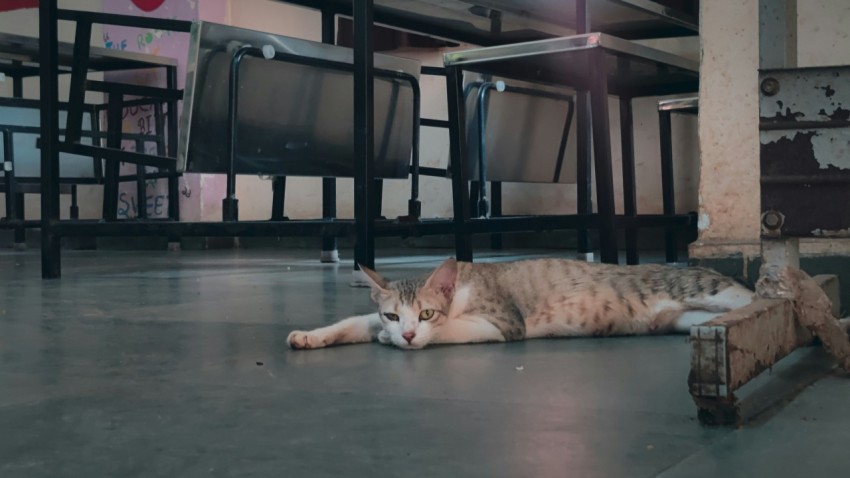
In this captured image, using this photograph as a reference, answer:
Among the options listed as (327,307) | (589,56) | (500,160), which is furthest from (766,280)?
(500,160)

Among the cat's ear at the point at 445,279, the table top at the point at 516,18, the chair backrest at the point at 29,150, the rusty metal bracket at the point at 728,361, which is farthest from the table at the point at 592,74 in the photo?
the chair backrest at the point at 29,150

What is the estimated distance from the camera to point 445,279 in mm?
1936

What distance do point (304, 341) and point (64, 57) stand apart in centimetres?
408

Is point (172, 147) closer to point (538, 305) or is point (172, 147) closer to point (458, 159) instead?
point (458, 159)

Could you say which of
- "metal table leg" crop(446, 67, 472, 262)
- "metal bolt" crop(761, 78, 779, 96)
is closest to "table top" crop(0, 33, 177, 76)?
"metal table leg" crop(446, 67, 472, 262)

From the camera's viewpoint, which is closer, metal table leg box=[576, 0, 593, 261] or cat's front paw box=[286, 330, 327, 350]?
cat's front paw box=[286, 330, 327, 350]

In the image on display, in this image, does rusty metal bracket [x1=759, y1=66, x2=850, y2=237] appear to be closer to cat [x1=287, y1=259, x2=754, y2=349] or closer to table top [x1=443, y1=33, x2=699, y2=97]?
cat [x1=287, y1=259, x2=754, y2=349]

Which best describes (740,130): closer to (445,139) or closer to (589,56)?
(589,56)

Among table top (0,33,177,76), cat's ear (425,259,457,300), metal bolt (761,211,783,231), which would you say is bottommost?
cat's ear (425,259,457,300)

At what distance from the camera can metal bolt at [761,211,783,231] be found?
129 cm

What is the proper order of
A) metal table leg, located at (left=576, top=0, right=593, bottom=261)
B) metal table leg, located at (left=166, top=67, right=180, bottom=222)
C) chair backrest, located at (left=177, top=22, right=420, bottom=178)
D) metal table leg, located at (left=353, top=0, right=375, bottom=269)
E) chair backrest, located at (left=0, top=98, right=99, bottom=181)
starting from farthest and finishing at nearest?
chair backrest, located at (left=0, top=98, right=99, bottom=181), metal table leg, located at (left=166, top=67, right=180, bottom=222), metal table leg, located at (left=576, top=0, right=593, bottom=261), chair backrest, located at (left=177, top=22, right=420, bottom=178), metal table leg, located at (left=353, top=0, right=375, bottom=269)

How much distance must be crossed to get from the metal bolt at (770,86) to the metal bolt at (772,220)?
0.17m

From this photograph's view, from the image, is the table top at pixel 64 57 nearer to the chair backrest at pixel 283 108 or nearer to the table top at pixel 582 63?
the chair backrest at pixel 283 108

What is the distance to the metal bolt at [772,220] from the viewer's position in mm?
1287
